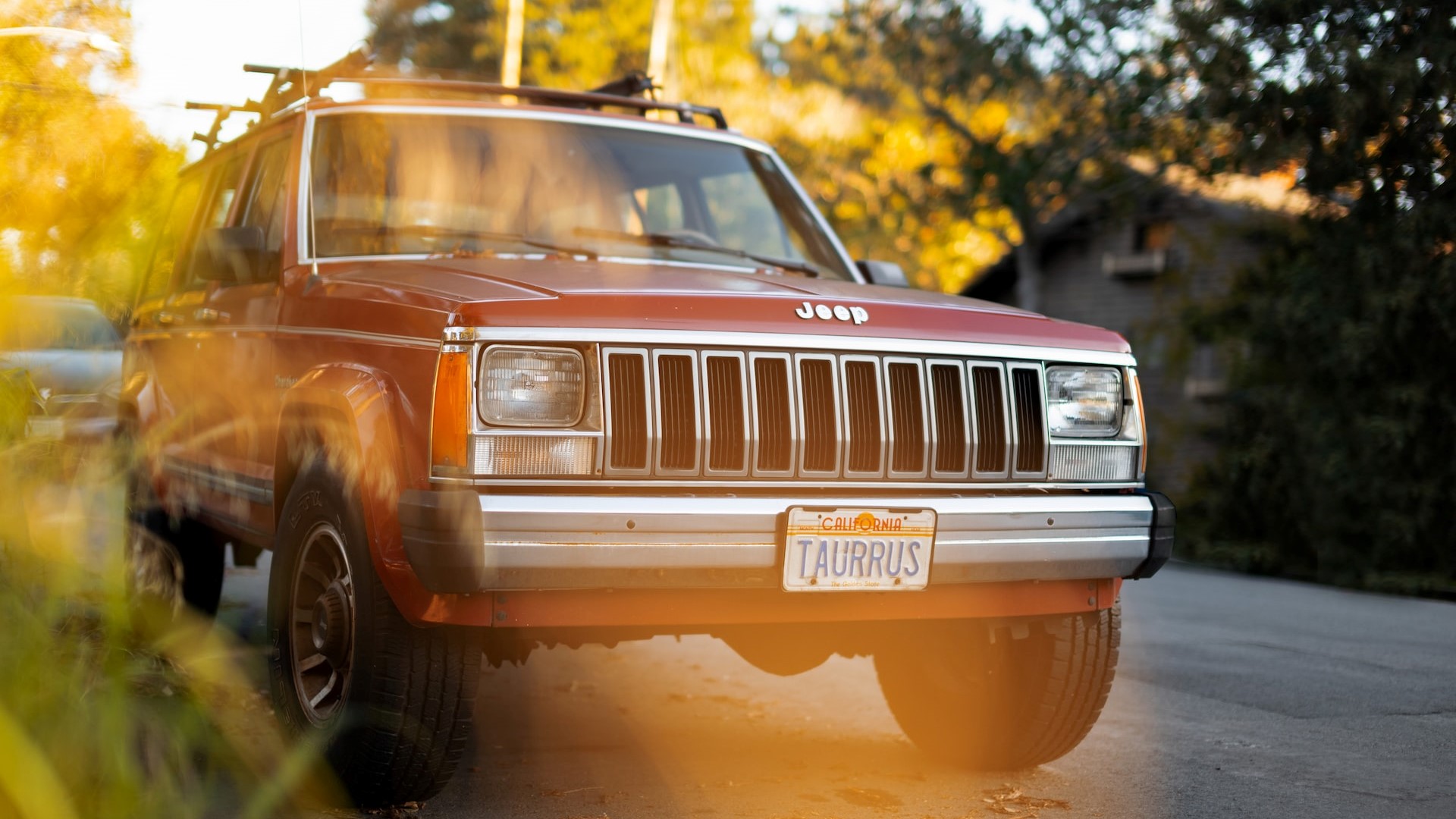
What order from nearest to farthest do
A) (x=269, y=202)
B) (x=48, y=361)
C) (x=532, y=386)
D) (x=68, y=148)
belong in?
(x=532, y=386)
(x=48, y=361)
(x=68, y=148)
(x=269, y=202)

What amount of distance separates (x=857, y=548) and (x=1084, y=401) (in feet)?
3.12

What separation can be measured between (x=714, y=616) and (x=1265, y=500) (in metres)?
12.0

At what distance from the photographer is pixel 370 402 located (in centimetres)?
386

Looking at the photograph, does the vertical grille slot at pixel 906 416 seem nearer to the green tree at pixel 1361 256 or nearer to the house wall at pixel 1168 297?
the green tree at pixel 1361 256

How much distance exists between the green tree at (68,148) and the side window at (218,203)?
0.76 meters

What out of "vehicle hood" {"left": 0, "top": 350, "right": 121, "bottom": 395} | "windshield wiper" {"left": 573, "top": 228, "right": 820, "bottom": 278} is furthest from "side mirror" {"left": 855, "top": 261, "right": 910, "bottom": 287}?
"vehicle hood" {"left": 0, "top": 350, "right": 121, "bottom": 395}

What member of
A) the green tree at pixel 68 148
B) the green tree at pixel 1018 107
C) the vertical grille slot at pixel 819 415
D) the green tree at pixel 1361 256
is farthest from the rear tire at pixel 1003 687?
the green tree at pixel 1018 107

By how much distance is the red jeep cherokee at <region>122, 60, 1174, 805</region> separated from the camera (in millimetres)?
3707

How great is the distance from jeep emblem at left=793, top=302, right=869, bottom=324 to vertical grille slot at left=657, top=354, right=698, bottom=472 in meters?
0.36

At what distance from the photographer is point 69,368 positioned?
5645 mm

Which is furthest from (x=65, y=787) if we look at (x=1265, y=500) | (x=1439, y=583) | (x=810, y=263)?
(x=1265, y=500)

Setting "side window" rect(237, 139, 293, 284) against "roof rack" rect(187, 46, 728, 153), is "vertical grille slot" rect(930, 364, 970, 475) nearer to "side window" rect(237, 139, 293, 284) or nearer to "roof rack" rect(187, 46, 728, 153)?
"roof rack" rect(187, 46, 728, 153)

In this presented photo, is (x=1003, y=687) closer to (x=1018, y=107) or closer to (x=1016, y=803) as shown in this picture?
(x=1016, y=803)

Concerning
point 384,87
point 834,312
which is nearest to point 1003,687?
point 834,312
